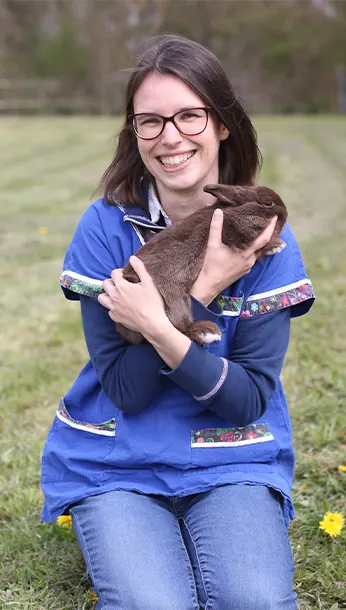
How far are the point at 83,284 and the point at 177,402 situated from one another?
519mm

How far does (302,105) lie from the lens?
41.4 meters

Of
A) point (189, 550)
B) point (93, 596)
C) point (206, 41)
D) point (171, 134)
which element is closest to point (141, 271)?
point (171, 134)

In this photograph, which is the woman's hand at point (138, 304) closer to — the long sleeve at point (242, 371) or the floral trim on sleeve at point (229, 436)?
the long sleeve at point (242, 371)

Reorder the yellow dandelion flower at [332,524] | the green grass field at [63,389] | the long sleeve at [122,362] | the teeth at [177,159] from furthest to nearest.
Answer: the yellow dandelion flower at [332,524], the green grass field at [63,389], the teeth at [177,159], the long sleeve at [122,362]

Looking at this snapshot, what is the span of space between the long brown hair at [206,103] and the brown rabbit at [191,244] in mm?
332

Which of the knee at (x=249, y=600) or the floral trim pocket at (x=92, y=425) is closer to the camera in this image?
the knee at (x=249, y=600)

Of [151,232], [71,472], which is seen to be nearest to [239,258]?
[151,232]

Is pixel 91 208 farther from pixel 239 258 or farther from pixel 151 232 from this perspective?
pixel 239 258

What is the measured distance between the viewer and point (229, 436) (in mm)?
2604

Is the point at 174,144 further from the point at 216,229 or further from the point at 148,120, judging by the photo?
the point at 216,229

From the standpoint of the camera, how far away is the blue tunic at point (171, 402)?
2521mm

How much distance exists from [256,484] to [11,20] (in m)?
47.3

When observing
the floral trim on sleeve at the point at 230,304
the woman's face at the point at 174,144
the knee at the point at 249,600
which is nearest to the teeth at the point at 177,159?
the woman's face at the point at 174,144

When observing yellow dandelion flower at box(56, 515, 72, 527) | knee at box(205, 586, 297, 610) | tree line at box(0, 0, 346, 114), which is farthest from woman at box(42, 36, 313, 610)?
tree line at box(0, 0, 346, 114)
